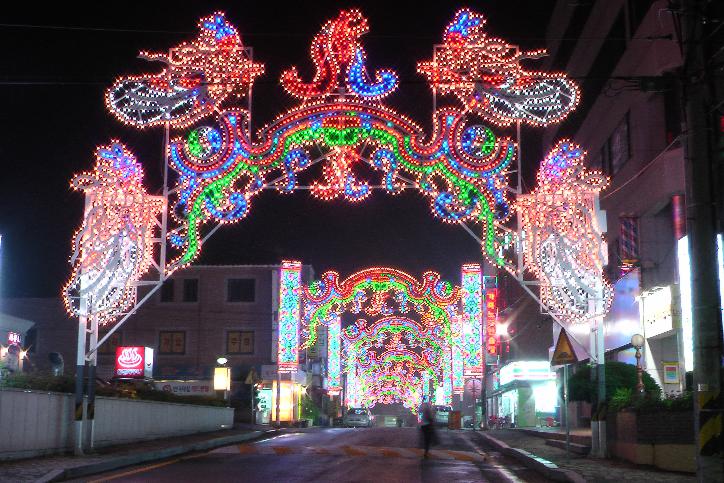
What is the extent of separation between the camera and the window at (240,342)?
57.8 meters

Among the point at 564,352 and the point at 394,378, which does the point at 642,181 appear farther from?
the point at 394,378

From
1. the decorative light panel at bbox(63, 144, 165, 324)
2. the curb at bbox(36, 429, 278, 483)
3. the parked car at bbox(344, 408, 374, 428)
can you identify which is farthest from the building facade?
the parked car at bbox(344, 408, 374, 428)

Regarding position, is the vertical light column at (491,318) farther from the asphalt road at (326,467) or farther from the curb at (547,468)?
the asphalt road at (326,467)

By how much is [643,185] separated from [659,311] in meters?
4.08

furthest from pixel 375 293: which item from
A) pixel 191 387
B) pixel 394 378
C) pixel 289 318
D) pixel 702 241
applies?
pixel 394 378

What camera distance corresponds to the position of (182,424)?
31.4 metres

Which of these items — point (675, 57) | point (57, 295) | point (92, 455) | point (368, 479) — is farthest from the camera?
point (57, 295)

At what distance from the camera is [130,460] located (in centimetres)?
2027

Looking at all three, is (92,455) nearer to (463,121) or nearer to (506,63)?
(463,121)

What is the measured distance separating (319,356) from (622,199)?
46030 millimetres

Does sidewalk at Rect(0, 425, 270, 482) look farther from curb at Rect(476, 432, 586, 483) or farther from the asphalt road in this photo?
curb at Rect(476, 432, 586, 483)

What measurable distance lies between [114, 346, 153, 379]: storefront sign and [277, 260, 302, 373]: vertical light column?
647 cm

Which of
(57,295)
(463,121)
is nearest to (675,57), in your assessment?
(463,121)

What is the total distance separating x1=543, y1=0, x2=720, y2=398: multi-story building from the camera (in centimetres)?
2728
